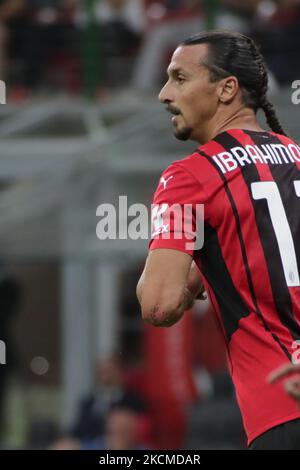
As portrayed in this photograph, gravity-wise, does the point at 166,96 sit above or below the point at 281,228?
above

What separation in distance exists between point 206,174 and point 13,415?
11.8m

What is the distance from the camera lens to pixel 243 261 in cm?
394

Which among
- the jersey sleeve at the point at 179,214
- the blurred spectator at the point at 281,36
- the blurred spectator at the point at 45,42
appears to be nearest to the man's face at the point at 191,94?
the jersey sleeve at the point at 179,214

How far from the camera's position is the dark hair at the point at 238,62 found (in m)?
4.14

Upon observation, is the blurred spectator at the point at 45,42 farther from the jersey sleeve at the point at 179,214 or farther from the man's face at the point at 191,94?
the jersey sleeve at the point at 179,214

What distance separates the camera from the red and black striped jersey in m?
3.92

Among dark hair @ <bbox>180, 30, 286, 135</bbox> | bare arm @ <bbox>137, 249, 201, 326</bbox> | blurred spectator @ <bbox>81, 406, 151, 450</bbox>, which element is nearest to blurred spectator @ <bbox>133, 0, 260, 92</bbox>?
blurred spectator @ <bbox>81, 406, 151, 450</bbox>

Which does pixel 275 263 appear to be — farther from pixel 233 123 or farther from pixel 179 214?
pixel 233 123

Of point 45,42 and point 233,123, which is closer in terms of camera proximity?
point 233,123

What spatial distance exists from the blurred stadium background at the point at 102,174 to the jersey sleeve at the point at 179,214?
4597mm

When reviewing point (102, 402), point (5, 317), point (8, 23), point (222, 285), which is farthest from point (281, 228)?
point (5, 317)

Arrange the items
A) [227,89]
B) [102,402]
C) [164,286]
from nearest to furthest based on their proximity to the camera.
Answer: [164,286], [227,89], [102,402]

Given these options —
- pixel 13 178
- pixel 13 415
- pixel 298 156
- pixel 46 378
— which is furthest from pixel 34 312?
pixel 298 156

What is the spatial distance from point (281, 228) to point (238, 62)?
1.81 ft
